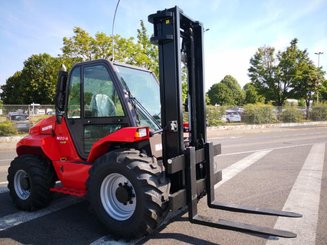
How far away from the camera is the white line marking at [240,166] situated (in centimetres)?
755

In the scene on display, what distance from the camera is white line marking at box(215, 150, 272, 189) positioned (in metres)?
7.55

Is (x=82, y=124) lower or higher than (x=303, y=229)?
higher

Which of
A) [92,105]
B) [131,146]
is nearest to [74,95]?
Result: [92,105]

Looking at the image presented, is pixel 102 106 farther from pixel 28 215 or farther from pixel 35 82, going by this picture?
pixel 35 82

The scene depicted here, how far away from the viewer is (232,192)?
6059mm

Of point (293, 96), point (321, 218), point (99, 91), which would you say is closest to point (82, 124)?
point (99, 91)

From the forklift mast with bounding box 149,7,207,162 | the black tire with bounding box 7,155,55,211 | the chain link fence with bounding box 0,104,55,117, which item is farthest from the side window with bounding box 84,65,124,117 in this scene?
the chain link fence with bounding box 0,104,55,117

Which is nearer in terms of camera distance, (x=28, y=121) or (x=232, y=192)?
(x=232, y=192)

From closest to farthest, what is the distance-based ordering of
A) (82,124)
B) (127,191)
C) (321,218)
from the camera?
(127,191) → (321,218) → (82,124)

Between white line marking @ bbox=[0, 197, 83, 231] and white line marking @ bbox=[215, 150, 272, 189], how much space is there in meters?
3.22

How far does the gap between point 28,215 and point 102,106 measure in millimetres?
2202

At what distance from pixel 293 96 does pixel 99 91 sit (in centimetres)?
4491

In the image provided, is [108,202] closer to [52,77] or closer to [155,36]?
[155,36]

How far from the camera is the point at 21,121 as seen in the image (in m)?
18.8
